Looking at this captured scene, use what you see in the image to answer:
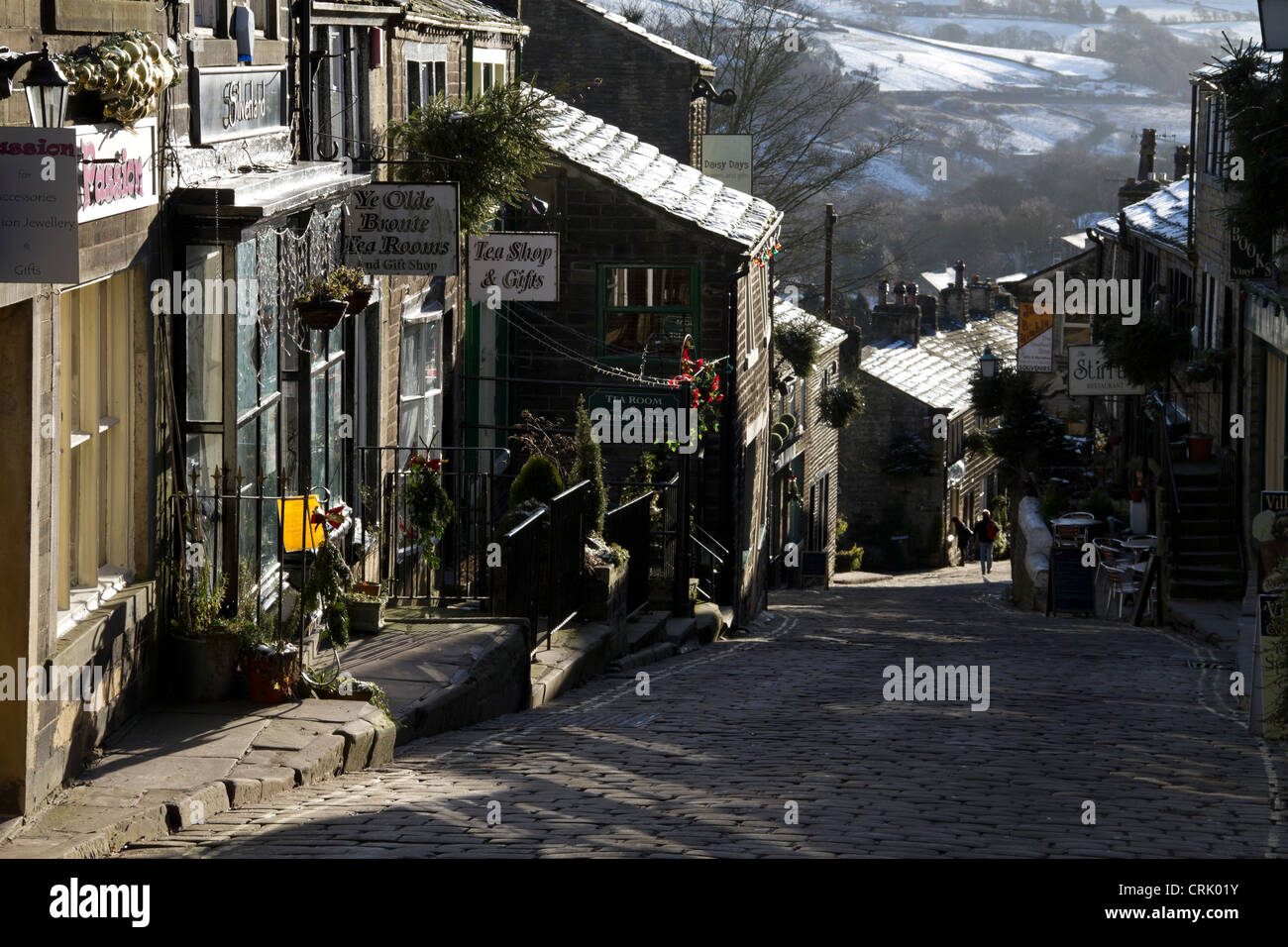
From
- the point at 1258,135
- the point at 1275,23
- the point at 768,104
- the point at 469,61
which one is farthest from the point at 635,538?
the point at 768,104

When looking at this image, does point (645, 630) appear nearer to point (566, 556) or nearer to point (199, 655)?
point (566, 556)

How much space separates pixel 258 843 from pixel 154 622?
8.06ft

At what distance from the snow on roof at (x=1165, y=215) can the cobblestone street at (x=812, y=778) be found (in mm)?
12194

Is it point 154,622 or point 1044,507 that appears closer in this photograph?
point 154,622

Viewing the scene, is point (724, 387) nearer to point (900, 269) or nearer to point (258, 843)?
point (258, 843)

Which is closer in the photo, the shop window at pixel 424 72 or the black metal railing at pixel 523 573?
the black metal railing at pixel 523 573

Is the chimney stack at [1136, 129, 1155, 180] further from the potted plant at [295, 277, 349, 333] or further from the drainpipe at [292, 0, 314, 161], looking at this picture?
the potted plant at [295, 277, 349, 333]

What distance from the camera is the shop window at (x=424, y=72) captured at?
45.7 ft

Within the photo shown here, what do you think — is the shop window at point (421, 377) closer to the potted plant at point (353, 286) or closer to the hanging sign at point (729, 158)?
the potted plant at point (353, 286)

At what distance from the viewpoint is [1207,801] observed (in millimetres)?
7062

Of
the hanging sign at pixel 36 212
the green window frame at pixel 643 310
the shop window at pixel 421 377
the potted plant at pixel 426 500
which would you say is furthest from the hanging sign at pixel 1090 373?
the hanging sign at pixel 36 212

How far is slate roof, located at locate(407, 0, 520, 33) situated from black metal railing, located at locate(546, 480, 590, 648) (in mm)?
4486
